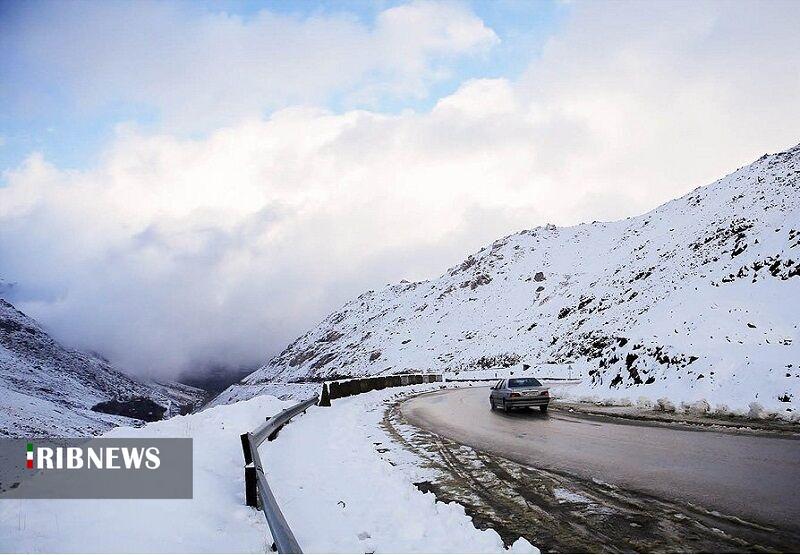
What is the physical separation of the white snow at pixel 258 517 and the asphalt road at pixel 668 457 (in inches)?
106

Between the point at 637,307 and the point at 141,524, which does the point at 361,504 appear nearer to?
the point at 141,524

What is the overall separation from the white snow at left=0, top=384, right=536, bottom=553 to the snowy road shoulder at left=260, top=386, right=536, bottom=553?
0.01 meters

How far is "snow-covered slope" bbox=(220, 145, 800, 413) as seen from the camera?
18.2 metres

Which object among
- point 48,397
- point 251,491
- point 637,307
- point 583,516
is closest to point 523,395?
point 583,516

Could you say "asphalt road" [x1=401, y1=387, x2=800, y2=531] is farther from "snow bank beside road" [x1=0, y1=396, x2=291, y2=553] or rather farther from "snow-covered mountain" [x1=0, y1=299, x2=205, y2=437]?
"snow-covered mountain" [x1=0, y1=299, x2=205, y2=437]

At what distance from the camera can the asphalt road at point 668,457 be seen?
6.22 m

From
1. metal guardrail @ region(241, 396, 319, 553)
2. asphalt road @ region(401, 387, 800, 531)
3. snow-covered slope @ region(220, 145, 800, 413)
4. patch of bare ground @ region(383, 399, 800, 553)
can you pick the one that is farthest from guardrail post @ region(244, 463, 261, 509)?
snow-covered slope @ region(220, 145, 800, 413)

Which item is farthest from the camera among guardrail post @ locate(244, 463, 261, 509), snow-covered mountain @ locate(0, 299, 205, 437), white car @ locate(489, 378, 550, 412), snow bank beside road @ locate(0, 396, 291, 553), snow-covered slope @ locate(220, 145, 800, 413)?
snow-covered mountain @ locate(0, 299, 205, 437)

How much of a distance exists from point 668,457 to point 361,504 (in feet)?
17.8

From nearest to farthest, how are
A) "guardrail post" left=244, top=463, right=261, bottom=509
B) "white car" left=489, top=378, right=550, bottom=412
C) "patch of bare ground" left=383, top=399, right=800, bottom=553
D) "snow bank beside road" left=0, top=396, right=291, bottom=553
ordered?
"snow bank beside road" left=0, top=396, right=291, bottom=553
"patch of bare ground" left=383, top=399, right=800, bottom=553
"guardrail post" left=244, top=463, right=261, bottom=509
"white car" left=489, top=378, right=550, bottom=412

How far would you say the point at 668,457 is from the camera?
8.91 metres

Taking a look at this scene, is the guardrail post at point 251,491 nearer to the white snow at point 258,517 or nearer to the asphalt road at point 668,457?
the white snow at point 258,517

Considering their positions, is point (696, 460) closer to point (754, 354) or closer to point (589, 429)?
point (589, 429)

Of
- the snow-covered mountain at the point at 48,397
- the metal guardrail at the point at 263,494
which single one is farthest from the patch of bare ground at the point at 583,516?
the snow-covered mountain at the point at 48,397
